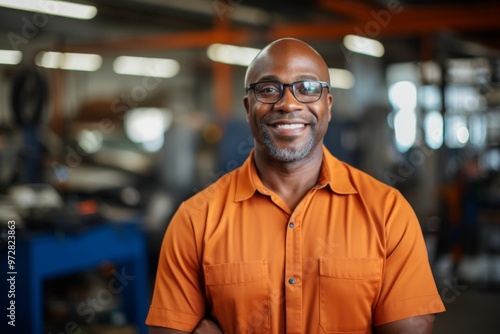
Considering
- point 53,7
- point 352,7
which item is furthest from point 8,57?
point 352,7

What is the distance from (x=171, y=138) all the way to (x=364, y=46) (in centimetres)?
501

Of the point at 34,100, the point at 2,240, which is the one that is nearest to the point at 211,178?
the point at 34,100

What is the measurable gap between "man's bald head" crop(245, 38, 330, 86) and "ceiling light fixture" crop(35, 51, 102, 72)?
785cm

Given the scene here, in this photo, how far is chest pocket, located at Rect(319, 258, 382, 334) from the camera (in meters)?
1.60

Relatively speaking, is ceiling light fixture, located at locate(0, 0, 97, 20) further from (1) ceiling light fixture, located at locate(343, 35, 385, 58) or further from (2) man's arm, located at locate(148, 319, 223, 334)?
(2) man's arm, located at locate(148, 319, 223, 334)

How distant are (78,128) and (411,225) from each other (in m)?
9.14

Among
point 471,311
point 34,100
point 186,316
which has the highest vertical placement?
point 34,100

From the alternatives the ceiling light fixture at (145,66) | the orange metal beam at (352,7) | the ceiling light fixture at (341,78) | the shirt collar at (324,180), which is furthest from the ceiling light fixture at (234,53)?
the shirt collar at (324,180)

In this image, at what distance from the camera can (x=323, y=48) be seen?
12859 mm

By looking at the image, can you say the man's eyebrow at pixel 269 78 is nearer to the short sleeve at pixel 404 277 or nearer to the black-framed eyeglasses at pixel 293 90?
the black-framed eyeglasses at pixel 293 90

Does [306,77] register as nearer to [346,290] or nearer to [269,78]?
[269,78]

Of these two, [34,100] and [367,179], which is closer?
[367,179]

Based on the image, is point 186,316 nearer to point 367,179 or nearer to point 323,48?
point 367,179

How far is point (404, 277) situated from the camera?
161 centimetres
